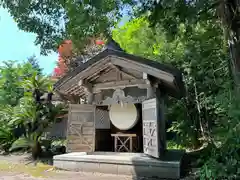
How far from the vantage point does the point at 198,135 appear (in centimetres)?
1048

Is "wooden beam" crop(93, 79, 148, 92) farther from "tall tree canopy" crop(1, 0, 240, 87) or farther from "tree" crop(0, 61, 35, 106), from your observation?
"tree" crop(0, 61, 35, 106)

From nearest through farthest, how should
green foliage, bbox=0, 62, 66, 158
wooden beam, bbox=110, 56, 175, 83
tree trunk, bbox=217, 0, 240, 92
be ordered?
1. tree trunk, bbox=217, 0, 240, 92
2. wooden beam, bbox=110, 56, 175, 83
3. green foliage, bbox=0, 62, 66, 158

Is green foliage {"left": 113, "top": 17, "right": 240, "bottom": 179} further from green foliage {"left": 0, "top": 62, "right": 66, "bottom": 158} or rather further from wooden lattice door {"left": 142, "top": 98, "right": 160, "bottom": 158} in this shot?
green foliage {"left": 0, "top": 62, "right": 66, "bottom": 158}

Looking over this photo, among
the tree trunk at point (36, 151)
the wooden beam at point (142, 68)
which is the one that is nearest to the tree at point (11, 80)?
the tree trunk at point (36, 151)

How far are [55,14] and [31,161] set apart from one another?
5.22 meters

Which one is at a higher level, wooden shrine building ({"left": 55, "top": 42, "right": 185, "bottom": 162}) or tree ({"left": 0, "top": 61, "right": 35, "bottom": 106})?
tree ({"left": 0, "top": 61, "right": 35, "bottom": 106})

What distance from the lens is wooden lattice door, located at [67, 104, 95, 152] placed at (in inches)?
287

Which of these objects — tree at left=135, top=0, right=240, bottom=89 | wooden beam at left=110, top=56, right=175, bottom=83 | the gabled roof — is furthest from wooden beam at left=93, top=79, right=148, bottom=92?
tree at left=135, top=0, right=240, bottom=89

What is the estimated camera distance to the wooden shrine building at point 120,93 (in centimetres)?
630

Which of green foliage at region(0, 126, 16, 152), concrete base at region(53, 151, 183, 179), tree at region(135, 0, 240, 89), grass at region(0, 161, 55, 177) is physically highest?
tree at region(135, 0, 240, 89)

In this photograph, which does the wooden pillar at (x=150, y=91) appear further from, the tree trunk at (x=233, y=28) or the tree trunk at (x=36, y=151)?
the tree trunk at (x=36, y=151)

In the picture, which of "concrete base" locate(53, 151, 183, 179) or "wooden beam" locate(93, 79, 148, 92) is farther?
"wooden beam" locate(93, 79, 148, 92)

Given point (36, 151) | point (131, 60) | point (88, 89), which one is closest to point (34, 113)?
point (36, 151)

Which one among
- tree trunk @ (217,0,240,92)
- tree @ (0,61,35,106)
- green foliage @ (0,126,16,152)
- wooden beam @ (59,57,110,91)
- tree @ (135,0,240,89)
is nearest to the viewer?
tree @ (135,0,240,89)
